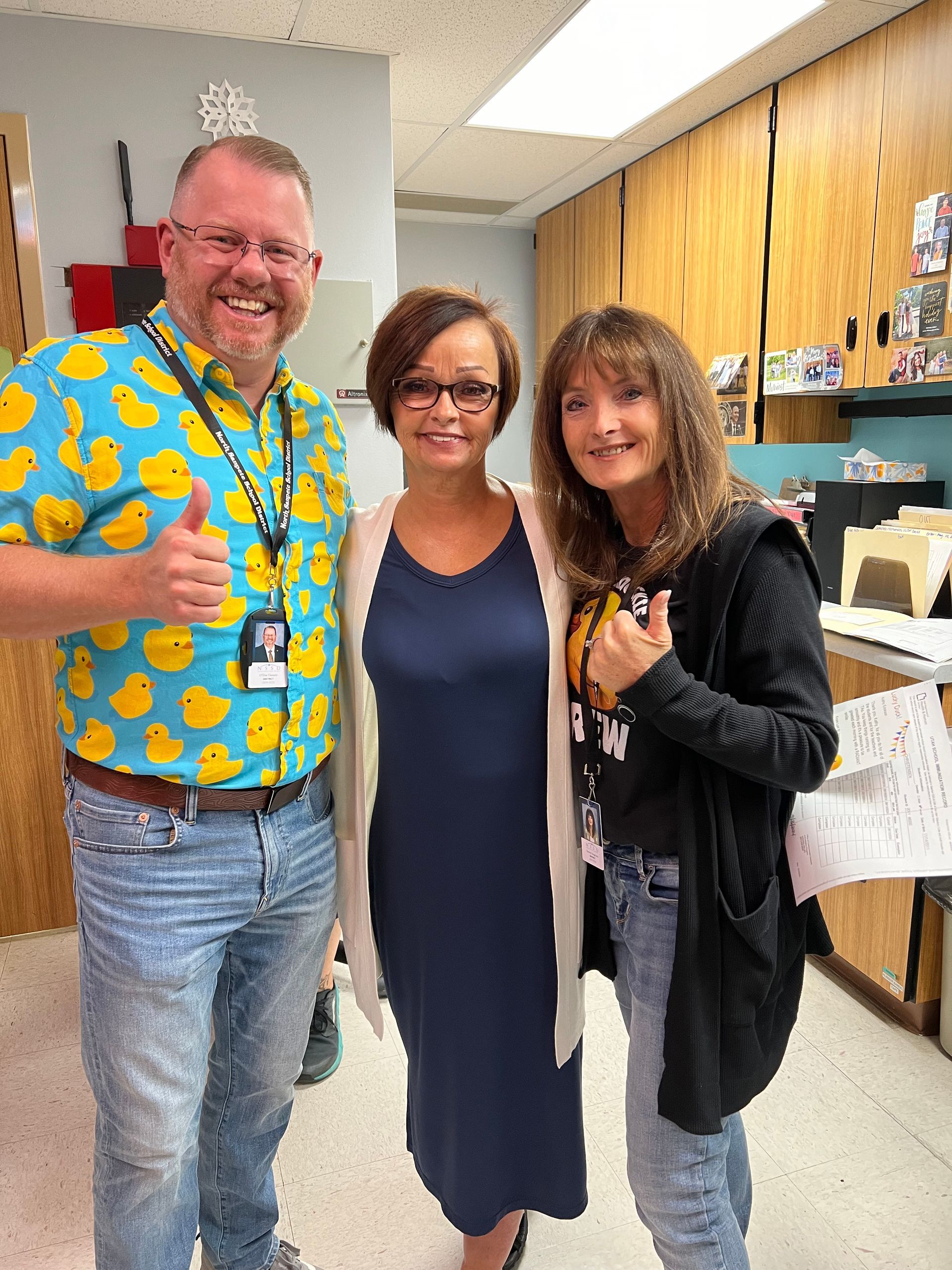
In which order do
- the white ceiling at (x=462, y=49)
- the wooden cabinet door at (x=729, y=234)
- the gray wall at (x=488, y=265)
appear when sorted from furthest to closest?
the gray wall at (x=488, y=265) → the wooden cabinet door at (x=729, y=234) → the white ceiling at (x=462, y=49)

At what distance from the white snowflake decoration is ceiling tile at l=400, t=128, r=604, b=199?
1.10 m

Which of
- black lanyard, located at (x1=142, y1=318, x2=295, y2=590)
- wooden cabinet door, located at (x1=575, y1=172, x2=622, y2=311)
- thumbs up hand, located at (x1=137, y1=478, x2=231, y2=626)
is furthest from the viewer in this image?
wooden cabinet door, located at (x1=575, y1=172, x2=622, y2=311)

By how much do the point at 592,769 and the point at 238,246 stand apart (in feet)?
2.92

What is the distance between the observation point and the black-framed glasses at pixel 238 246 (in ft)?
3.98

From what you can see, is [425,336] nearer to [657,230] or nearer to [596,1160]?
[596,1160]

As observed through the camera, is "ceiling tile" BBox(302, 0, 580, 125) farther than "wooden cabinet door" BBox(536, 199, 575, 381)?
No

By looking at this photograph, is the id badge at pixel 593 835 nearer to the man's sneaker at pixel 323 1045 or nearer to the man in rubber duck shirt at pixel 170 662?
the man in rubber duck shirt at pixel 170 662

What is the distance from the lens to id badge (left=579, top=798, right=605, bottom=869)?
47.2 inches

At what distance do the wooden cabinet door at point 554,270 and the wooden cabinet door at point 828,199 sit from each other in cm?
149

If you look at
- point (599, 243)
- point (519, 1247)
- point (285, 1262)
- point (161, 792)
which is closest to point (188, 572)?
point (161, 792)

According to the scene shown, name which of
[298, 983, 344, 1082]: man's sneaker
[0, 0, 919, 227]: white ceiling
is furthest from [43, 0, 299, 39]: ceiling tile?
[298, 983, 344, 1082]: man's sneaker

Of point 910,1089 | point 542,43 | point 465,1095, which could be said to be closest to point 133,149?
point 542,43

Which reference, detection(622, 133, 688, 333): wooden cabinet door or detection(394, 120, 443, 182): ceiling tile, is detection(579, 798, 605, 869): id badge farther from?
detection(394, 120, 443, 182): ceiling tile

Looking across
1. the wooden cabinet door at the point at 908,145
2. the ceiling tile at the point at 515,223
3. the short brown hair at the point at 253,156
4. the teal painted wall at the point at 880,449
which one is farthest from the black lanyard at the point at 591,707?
the ceiling tile at the point at 515,223
